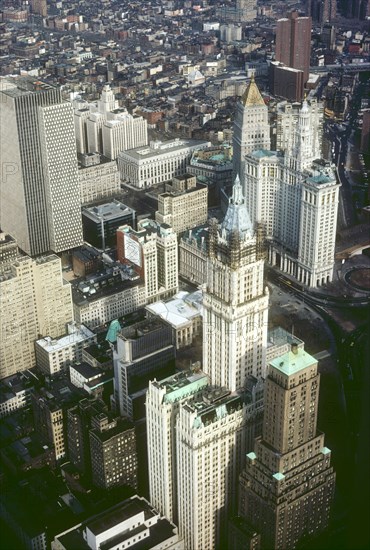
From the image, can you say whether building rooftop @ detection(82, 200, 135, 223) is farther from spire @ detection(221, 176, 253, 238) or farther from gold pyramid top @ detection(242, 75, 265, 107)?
spire @ detection(221, 176, 253, 238)

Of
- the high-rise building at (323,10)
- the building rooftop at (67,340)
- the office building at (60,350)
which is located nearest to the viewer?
the office building at (60,350)

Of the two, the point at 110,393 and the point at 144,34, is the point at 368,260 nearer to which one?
the point at 110,393

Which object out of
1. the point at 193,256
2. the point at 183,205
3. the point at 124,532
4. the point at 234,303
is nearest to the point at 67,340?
the point at 193,256

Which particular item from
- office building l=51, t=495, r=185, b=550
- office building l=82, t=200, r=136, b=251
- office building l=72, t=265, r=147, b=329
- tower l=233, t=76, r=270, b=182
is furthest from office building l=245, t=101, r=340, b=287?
office building l=51, t=495, r=185, b=550

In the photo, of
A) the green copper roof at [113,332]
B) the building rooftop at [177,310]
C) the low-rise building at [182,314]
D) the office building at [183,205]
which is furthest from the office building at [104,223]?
the green copper roof at [113,332]

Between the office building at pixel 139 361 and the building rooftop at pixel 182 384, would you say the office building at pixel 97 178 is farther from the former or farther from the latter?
the building rooftop at pixel 182 384

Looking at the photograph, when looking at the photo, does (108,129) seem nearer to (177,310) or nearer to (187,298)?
(187,298)
